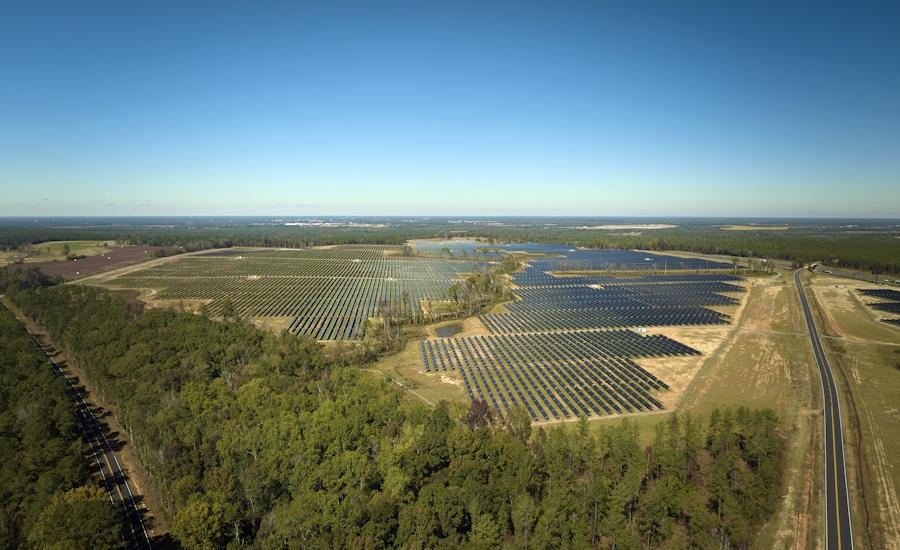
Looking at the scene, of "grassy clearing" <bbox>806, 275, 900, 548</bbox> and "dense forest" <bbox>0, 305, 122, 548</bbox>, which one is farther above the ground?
→ "dense forest" <bbox>0, 305, 122, 548</bbox>

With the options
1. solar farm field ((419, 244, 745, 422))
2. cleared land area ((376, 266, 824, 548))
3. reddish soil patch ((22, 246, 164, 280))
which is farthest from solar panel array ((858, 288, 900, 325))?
reddish soil patch ((22, 246, 164, 280))

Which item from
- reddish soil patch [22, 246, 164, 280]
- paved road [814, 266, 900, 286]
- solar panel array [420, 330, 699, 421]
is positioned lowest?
solar panel array [420, 330, 699, 421]

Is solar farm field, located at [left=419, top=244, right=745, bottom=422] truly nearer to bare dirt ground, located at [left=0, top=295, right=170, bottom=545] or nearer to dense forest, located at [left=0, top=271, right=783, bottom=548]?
dense forest, located at [left=0, top=271, right=783, bottom=548]

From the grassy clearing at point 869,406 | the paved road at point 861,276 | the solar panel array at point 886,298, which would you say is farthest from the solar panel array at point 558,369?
the paved road at point 861,276

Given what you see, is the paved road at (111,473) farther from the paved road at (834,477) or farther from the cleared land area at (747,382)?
the paved road at (834,477)

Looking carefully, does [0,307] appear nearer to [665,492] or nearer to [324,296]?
[324,296]

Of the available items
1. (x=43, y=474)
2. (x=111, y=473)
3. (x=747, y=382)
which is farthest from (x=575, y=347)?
(x=43, y=474)

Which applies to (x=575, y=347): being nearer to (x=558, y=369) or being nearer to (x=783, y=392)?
(x=558, y=369)

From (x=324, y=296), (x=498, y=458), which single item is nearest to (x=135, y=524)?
(x=498, y=458)
